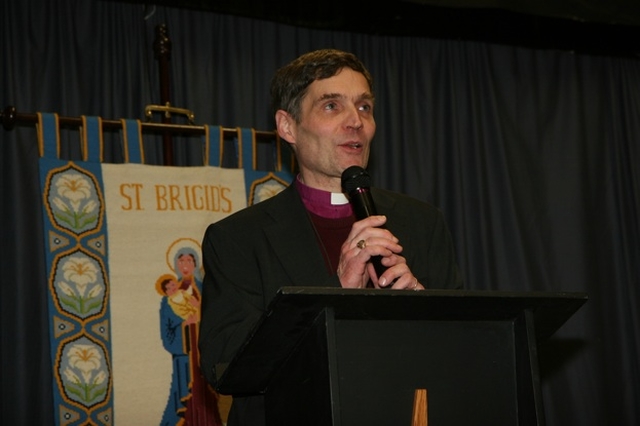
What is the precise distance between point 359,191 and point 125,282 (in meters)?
1.83

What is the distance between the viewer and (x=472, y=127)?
183 inches

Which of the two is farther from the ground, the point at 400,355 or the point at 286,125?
the point at 286,125

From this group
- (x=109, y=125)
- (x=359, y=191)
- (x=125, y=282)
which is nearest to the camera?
(x=359, y=191)

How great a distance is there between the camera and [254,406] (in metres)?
2.02

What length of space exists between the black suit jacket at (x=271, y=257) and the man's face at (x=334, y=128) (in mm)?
109

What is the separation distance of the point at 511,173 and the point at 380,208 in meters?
2.41

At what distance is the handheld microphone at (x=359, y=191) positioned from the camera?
6.53ft

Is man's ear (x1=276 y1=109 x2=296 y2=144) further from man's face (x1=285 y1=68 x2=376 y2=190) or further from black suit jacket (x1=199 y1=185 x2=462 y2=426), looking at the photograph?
black suit jacket (x1=199 y1=185 x2=462 y2=426)

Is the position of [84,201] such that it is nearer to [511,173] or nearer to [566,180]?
[511,173]

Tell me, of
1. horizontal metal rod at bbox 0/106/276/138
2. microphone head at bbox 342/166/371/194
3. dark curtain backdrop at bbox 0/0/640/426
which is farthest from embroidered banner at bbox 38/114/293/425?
microphone head at bbox 342/166/371/194

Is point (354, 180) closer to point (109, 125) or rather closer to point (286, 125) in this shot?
point (286, 125)

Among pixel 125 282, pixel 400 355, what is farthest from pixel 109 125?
→ pixel 400 355

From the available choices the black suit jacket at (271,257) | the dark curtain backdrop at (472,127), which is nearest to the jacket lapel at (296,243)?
the black suit jacket at (271,257)

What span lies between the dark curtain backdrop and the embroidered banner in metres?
0.21
